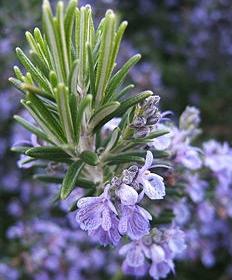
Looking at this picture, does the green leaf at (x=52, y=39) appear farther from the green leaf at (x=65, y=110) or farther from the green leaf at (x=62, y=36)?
the green leaf at (x=65, y=110)

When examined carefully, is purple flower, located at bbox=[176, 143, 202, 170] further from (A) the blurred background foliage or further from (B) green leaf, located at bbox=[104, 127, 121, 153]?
(A) the blurred background foliage

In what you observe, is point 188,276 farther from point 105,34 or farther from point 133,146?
point 105,34

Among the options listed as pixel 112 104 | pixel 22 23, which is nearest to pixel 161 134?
pixel 112 104

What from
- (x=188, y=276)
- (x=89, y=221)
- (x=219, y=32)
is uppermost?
(x=219, y=32)

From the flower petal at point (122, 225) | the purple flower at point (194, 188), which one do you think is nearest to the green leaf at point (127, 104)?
the flower petal at point (122, 225)

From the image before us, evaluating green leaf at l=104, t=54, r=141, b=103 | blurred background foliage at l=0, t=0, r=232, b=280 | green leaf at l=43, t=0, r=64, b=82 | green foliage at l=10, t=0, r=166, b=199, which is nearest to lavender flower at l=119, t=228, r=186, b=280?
green foliage at l=10, t=0, r=166, b=199
